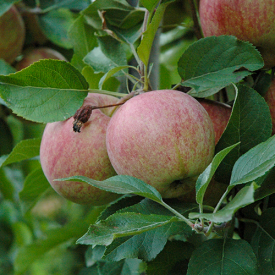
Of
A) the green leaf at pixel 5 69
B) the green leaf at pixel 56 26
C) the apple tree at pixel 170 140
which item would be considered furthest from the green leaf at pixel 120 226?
the green leaf at pixel 56 26

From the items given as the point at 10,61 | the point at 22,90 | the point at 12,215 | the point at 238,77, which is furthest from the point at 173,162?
the point at 12,215

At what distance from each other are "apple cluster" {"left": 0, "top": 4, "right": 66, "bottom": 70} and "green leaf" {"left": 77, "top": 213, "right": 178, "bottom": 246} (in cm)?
86

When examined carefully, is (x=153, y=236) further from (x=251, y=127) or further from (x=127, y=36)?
(x=127, y=36)

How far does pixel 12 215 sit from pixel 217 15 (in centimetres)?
170

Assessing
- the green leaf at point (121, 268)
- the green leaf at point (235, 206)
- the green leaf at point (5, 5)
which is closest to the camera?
the green leaf at point (235, 206)

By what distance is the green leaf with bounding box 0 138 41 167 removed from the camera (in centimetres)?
82

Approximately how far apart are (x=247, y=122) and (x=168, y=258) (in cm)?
29

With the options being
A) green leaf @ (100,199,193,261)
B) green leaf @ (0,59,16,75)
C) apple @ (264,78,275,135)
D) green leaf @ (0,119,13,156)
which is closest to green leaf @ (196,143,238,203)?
green leaf @ (100,199,193,261)

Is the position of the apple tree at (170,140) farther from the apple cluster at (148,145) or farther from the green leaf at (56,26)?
the green leaf at (56,26)

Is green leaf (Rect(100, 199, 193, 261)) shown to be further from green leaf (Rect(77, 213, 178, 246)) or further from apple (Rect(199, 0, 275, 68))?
apple (Rect(199, 0, 275, 68))

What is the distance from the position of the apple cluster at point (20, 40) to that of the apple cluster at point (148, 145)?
63 centimetres

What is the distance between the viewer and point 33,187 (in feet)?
3.16

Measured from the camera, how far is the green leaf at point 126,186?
1.62 feet

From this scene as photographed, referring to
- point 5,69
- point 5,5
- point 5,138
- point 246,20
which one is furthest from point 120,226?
point 5,138
